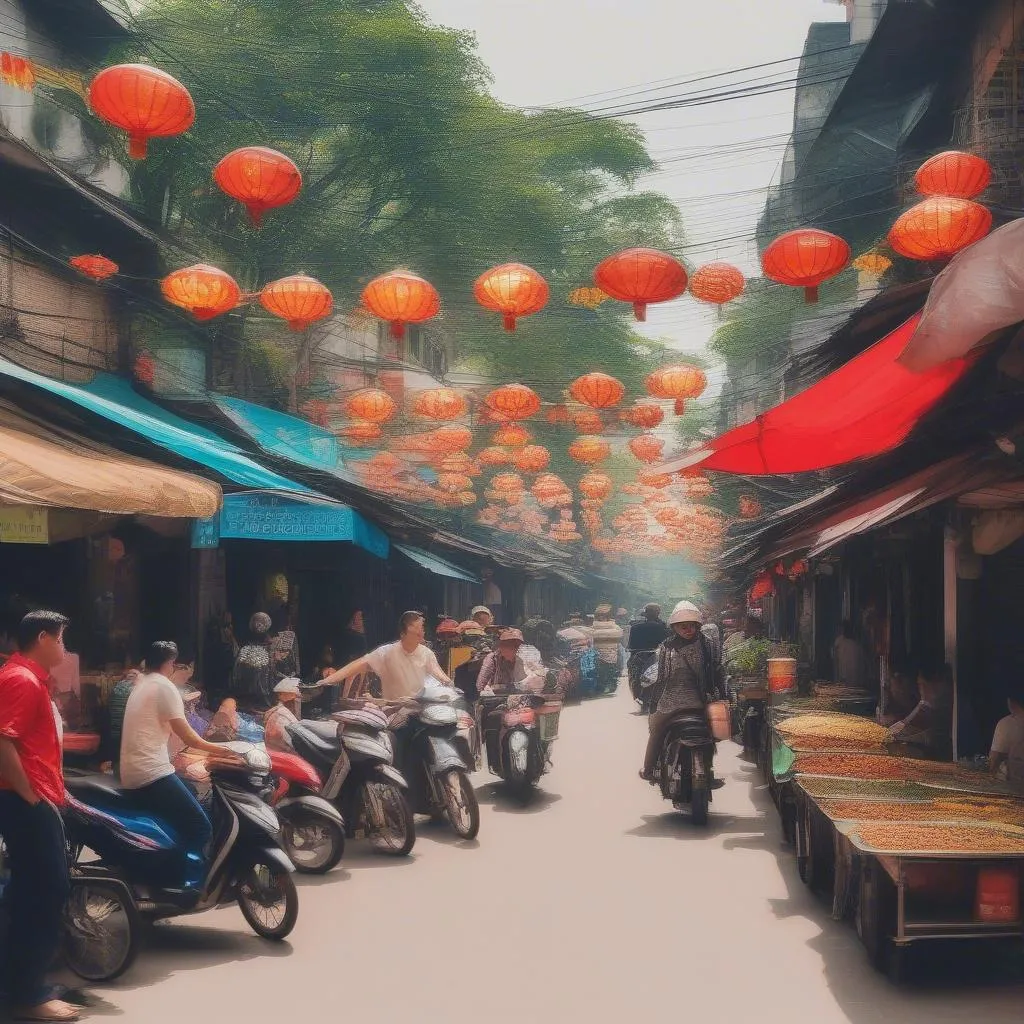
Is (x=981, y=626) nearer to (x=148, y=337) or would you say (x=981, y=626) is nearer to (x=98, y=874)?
(x=98, y=874)

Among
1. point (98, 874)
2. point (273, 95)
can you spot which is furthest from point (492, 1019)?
point (273, 95)

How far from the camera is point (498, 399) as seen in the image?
784 inches

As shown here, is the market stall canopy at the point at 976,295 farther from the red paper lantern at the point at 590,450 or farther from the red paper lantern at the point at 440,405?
the red paper lantern at the point at 590,450

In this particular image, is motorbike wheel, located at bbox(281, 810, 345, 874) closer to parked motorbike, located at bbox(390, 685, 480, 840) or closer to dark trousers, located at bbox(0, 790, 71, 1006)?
parked motorbike, located at bbox(390, 685, 480, 840)

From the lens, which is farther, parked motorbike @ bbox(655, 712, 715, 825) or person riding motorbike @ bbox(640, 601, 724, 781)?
person riding motorbike @ bbox(640, 601, 724, 781)

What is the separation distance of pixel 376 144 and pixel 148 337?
8.99 meters

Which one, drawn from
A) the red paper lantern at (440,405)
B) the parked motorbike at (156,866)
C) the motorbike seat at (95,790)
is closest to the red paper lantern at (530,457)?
the red paper lantern at (440,405)

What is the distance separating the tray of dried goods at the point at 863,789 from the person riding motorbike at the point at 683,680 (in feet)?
9.49

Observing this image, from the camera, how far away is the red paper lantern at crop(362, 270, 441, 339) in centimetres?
1320

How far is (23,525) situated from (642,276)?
6258 millimetres

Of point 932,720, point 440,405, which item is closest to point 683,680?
point 932,720

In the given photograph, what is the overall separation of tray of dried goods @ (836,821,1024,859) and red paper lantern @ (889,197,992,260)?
6492 millimetres

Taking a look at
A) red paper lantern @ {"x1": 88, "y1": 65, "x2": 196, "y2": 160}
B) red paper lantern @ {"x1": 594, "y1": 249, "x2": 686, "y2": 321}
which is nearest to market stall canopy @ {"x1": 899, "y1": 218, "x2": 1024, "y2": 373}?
red paper lantern @ {"x1": 594, "y1": 249, "x2": 686, "y2": 321}

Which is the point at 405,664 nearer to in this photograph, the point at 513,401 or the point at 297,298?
the point at 297,298
